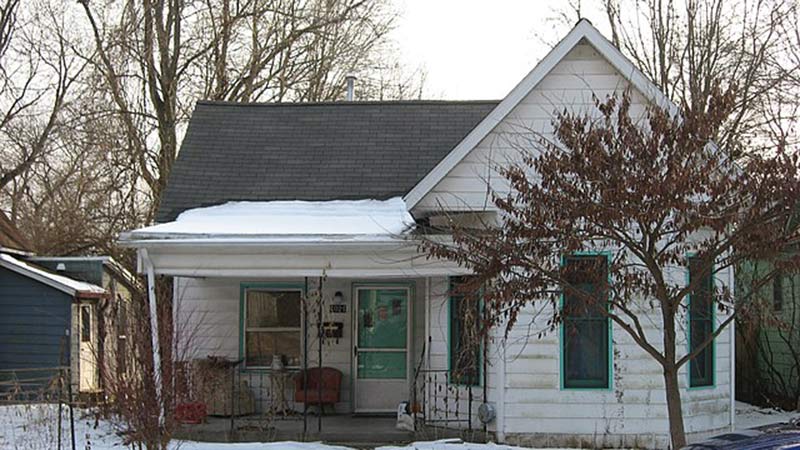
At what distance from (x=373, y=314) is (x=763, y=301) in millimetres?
7329

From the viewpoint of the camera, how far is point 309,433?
1339 centimetres

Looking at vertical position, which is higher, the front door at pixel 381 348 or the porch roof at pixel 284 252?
the porch roof at pixel 284 252

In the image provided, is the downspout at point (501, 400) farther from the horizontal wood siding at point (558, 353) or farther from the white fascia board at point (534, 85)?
the white fascia board at point (534, 85)

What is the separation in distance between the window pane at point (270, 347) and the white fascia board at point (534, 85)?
13.7 ft

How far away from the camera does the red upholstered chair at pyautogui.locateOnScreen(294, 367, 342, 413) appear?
1519 centimetres

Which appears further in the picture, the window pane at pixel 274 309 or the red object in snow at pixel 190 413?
the window pane at pixel 274 309

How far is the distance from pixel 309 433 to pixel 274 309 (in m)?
3.16

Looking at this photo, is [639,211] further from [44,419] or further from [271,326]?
[271,326]

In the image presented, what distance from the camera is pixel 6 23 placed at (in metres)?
28.0

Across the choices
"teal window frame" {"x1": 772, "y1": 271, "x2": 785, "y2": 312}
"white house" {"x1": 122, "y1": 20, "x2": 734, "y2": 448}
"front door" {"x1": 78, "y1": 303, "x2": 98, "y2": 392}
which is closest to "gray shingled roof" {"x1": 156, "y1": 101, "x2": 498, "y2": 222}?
"white house" {"x1": 122, "y1": 20, "x2": 734, "y2": 448}

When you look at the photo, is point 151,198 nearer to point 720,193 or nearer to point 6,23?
point 6,23

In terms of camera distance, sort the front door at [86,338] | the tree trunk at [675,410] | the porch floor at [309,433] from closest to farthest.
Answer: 1. the tree trunk at [675,410]
2. the porch floor at [309,433]
3. the front door at [86,338]

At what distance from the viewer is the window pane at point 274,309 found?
52.6 feet

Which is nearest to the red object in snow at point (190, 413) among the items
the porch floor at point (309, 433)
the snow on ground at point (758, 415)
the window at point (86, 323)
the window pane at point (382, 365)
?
the porch floor at point (309, 433)
